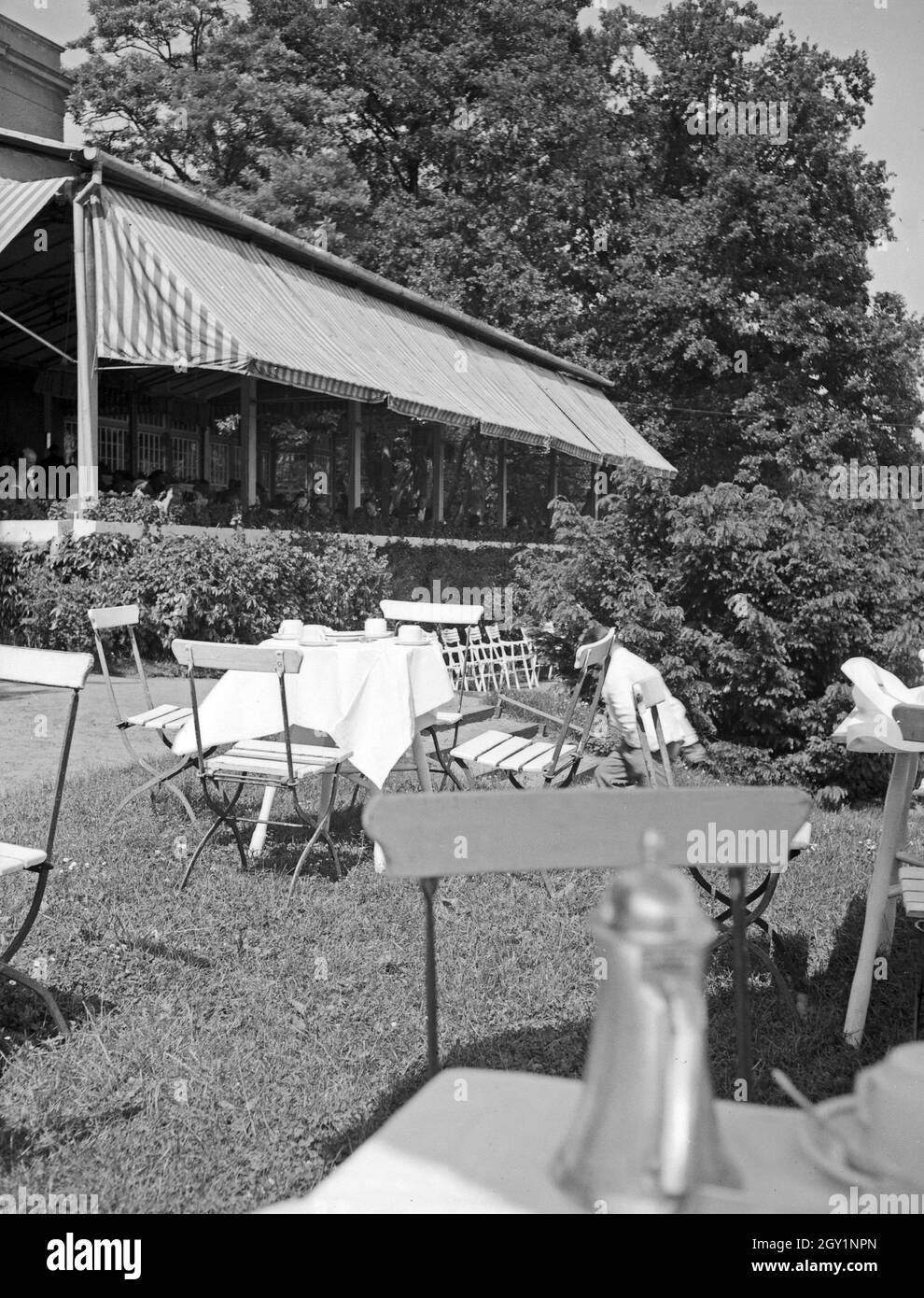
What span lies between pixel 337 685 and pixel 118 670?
6.52m

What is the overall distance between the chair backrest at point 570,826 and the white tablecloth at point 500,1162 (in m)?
0.25

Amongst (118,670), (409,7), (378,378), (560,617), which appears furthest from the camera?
(409,7)

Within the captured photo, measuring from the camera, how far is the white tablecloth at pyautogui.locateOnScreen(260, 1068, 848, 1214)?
1035 mm

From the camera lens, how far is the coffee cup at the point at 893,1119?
106 cm

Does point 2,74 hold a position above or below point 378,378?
above

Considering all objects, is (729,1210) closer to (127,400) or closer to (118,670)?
(118,670)

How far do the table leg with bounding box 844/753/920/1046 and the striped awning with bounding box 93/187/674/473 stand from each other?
6438 millimetres

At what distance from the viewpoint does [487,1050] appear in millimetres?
3443

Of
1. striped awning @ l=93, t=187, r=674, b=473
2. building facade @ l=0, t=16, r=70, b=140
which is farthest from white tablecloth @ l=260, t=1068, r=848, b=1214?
building facade @ l=0, t=16, r=70, b=140

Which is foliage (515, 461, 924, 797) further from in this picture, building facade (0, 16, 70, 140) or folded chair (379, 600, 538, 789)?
building facade (0, 16, 70, 140)

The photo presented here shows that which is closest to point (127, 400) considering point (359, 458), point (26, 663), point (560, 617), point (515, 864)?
point (359, 458)

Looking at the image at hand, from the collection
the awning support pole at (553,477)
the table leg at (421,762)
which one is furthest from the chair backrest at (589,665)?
the awning support pole at (553,477)

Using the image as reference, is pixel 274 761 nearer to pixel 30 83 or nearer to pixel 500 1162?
pixel 500 1162

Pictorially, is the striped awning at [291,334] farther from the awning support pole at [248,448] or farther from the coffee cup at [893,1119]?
the coffee cup at [893,1119]
